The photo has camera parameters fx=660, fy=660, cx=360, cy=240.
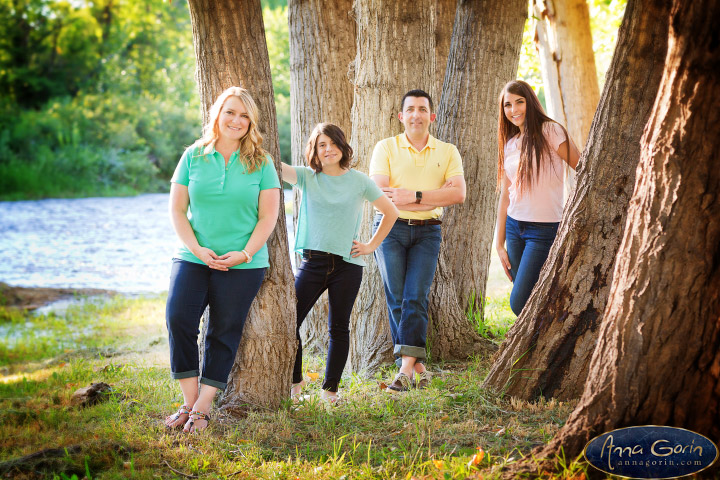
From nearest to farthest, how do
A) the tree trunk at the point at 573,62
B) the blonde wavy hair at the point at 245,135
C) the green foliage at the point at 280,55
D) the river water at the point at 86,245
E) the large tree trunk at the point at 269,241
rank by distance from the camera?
the blonde wavy hair at the point at 245,135 → the large tree trunk at the point at 269,241 → the tree trunk at the point at 573,62 → the river water at the point at 86,245 → the green foliage at the point at 280,55

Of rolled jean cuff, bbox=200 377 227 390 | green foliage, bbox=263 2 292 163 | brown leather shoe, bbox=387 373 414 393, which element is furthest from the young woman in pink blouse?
green foliage, bbox=263 2 292 163

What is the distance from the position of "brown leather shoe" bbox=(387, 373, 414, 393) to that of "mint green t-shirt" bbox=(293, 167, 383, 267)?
2.69ft

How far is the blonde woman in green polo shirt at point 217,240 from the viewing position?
12.1 feet

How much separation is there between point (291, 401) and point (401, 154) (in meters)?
1.84

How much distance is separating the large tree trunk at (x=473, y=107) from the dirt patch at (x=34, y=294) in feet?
25.0

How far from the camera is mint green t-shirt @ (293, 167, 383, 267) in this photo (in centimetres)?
422

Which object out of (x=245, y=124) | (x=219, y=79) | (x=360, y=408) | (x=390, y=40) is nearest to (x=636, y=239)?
(x=360, y=408)

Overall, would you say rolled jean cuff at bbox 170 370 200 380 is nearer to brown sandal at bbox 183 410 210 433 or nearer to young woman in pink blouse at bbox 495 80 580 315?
brown sandal at bbox 183 410 210 433

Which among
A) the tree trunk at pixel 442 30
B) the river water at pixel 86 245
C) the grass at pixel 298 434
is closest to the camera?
the grass at pixel 298 434

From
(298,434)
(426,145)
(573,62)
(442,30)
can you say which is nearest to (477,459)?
(298,434)

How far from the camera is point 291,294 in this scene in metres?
4.15

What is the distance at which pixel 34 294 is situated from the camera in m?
11.3

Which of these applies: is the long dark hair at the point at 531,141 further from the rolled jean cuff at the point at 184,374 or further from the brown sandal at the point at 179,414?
the brown sandal at the point at 179,414

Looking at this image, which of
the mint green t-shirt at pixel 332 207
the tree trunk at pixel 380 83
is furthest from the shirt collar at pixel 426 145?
the tree trunk at pixel 380 83
